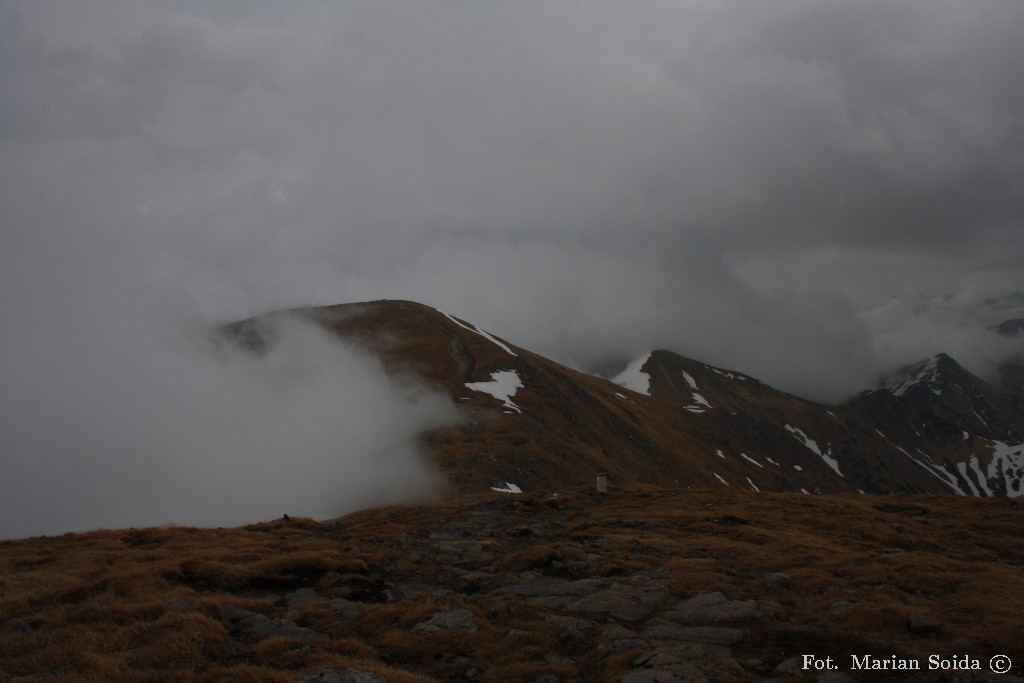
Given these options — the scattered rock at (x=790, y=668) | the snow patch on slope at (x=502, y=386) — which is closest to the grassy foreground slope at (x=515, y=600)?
the scattered rock at (x=790, y=668)

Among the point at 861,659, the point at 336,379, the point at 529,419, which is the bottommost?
the point at 861,659

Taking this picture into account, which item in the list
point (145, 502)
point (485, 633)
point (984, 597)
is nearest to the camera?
point (485, 633)

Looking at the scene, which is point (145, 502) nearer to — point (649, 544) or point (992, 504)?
point (649, 544)

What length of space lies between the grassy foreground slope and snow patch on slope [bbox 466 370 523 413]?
268 feet

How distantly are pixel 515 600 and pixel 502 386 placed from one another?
108 meters

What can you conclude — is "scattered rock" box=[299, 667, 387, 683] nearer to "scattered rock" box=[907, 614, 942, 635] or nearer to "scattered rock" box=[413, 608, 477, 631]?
"scattered rock" box=[413, 608, 477, 631]

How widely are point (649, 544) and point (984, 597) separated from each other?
13.0 meters

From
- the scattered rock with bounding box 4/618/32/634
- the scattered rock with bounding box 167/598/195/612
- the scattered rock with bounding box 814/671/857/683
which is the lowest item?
the scattered rock with bounding box 814/671/857/683

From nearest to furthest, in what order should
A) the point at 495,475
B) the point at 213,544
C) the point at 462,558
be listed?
the point at 462,558 → the point at 213,544 → the point at 495,475

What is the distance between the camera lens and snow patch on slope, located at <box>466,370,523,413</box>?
12000cm

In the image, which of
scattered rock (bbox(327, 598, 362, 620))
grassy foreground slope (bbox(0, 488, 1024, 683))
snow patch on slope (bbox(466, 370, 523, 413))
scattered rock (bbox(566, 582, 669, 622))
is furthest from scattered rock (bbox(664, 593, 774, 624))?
snow patch on slope (bbox(466, 370, 523, 413))

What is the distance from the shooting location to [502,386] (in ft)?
422

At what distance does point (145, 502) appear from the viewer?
5059 inches

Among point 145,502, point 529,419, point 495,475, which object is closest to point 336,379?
point 145,502
